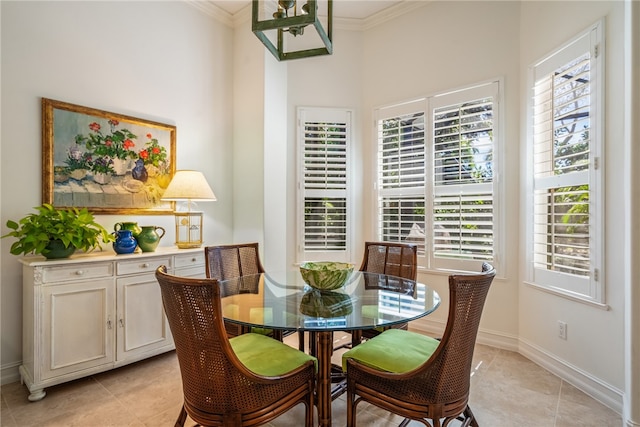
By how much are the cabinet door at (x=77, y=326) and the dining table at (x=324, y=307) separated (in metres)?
0.92

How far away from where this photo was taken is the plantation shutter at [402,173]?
345cm

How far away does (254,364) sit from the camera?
5.06 feet

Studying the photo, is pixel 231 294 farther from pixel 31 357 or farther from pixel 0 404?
pixel 0 404

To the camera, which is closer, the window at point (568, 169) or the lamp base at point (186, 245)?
the window at point (568, 169)

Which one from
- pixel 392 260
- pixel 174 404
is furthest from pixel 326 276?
pixel 174 404

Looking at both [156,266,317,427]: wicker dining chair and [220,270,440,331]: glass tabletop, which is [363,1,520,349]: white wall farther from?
[156,266,317,427]: wicker dining chair

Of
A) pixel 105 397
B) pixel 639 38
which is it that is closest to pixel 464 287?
pixel 639 38

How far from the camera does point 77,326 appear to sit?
7.40 ft

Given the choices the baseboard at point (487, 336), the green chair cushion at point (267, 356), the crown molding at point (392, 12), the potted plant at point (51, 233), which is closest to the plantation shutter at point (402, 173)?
the baseboard at point (487, 336)

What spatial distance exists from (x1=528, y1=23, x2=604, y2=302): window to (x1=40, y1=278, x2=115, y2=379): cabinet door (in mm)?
3329

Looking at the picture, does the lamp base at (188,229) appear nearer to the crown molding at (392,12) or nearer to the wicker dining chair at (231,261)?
the wicker dining chair at (231,261)

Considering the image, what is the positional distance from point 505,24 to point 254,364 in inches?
135

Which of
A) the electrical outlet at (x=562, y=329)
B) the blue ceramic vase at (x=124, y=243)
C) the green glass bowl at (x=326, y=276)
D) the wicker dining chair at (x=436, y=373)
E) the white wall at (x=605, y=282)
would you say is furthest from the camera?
the blue ceramic vase at (x=124, y=243)

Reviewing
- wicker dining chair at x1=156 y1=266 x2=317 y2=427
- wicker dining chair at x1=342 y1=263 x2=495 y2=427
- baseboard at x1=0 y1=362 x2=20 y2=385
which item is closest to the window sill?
wicker dining chair at x1=342 y1=263 x2=495 y2=427
